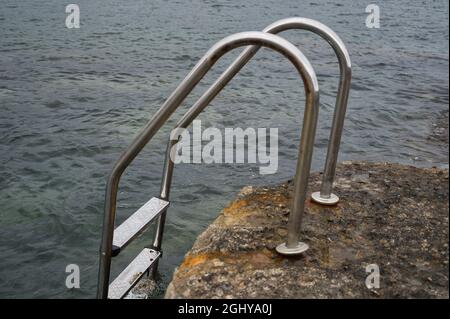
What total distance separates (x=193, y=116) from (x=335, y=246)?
41.7 inches

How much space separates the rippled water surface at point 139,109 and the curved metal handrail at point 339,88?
1547mm

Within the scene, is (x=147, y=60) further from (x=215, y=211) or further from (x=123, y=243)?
(x=123, y=243)

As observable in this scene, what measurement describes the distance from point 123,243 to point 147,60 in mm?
8947

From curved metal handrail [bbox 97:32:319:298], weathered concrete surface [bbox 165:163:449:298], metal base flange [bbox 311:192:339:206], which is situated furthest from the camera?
metal base flange [bbox 311:192:339:206]

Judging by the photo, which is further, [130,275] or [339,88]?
[130,275]

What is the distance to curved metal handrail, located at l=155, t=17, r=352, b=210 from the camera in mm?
→ 2689

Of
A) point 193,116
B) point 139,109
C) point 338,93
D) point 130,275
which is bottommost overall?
point 139,109

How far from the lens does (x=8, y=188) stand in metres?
5.90

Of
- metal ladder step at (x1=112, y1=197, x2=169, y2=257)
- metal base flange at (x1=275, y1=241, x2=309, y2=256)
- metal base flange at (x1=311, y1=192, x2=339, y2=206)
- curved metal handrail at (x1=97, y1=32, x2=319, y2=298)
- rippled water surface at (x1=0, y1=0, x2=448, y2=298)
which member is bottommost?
rippled water surface at (x1=0, y1=0, x2=448, y2=298)

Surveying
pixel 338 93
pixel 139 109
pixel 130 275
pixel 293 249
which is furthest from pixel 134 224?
pixel 139 109

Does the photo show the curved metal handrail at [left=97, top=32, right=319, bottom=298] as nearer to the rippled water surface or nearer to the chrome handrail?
the chrome handrail

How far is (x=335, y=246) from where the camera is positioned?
283 cm

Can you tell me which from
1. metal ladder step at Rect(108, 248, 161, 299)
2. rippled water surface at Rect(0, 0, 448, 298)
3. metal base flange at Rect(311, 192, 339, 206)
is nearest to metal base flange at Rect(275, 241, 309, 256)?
metal base flange at Rect(311, 192, 339, 206)

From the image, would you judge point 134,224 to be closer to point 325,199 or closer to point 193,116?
point 193,116
